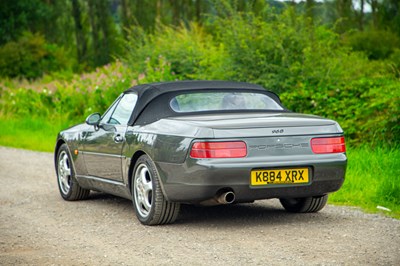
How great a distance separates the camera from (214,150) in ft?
24.7

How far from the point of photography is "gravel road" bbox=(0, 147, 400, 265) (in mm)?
6512

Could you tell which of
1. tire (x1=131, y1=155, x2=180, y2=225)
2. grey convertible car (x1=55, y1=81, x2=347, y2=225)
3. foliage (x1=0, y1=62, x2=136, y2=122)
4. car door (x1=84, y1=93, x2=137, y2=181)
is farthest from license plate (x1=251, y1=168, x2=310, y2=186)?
foliage (x1=0, y1=62, x2=136, y2=122)

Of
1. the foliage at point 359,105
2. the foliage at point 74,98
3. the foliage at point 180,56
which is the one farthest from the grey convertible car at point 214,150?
the foliage at point 74,98

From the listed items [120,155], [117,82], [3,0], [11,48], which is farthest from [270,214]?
[3,0]

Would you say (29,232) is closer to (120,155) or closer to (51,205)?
(120,155)

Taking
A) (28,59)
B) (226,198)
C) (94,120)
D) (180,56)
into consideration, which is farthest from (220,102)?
(28,59)

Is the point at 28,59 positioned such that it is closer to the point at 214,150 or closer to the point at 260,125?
the point at 260,125

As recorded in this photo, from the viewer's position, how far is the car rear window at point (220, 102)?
861 cm

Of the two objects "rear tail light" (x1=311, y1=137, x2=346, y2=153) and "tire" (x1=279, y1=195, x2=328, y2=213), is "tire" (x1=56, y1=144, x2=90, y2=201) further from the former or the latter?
"rear tail light" (x1=311, y1=137, x2=346, y2=153)

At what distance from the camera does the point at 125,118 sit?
8977 mm

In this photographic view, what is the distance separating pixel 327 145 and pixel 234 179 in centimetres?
102

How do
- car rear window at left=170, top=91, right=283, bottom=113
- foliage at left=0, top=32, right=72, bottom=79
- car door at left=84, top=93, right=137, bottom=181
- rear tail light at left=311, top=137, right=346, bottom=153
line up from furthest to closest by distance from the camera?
foliage at left=0, top=32, right=72, bottom=79 → car door at left=84, top=93, right=137, bottom=181 → car rear window at left=170, top=91, right=283, bottom=113 → rear tail light at left=311, top=137, right=346, bottom=153

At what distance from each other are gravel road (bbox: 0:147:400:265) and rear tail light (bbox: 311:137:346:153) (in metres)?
0.71

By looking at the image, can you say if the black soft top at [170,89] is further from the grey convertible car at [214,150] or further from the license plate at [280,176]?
the license plate at [280,176]
